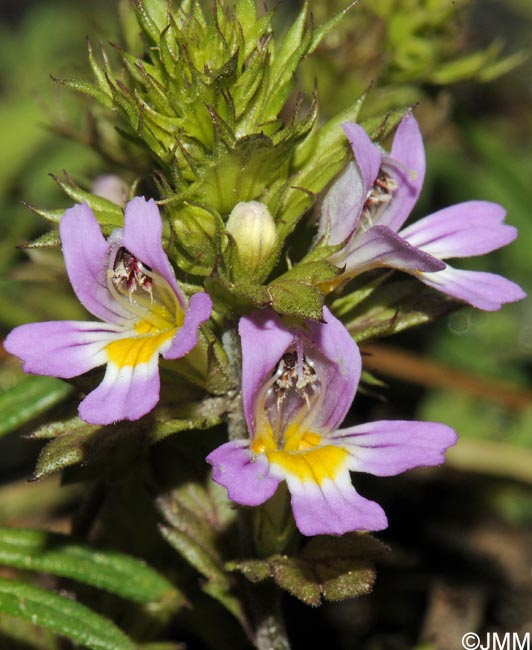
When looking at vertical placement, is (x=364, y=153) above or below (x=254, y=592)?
above

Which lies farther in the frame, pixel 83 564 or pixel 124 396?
pixel 83 564

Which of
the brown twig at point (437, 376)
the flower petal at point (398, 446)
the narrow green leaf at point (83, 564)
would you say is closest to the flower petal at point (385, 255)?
the flower petal at point (398, 446)

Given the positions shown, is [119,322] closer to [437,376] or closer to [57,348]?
[57,348]

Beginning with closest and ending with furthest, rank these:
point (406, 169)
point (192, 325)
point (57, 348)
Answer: point (192, 325)
point (57, 348)
point (406, 169)

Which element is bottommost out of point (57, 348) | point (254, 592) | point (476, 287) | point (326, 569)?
point (254, 592)

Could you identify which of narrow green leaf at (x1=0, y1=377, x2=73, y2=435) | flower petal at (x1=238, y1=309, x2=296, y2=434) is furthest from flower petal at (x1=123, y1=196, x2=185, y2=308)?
narrow green leaf at (x1=0, y1=377, x2=73, y2=435)

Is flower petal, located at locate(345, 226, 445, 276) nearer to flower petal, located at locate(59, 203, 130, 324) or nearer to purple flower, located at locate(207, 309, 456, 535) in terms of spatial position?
purple flower, located at locate(207, 309, 456, 535)

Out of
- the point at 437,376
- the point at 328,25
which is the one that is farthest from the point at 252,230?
the point at 437,376
